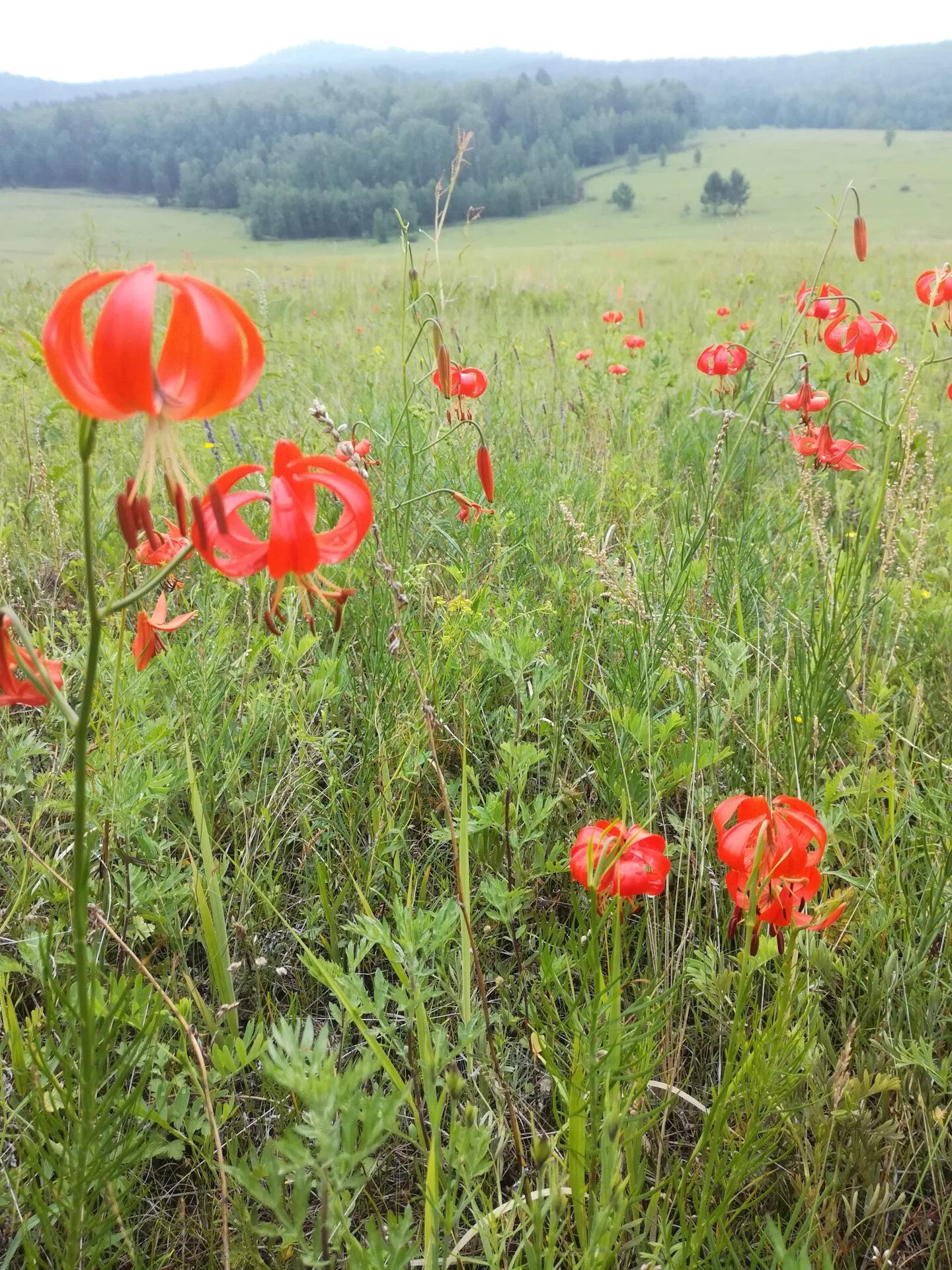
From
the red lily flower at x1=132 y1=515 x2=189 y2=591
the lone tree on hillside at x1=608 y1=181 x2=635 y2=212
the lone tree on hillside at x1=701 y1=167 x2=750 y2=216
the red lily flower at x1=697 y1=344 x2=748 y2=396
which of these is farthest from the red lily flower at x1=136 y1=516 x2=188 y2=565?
the lone tree on hillside at x1=608 y1=181 x2=635 y2=212

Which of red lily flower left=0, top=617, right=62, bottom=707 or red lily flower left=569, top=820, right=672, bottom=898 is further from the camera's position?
red lily flower left=569, top=820, right=672, bottom=898

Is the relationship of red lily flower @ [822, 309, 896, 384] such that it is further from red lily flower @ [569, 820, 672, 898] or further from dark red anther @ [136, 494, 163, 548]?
dark red anther @ [136, 494, 163, 548]

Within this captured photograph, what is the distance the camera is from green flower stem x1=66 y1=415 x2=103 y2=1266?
0.57 m

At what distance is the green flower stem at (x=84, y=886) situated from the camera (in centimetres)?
57

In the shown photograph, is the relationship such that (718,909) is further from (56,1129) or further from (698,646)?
(56,1129)

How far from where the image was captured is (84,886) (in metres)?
0.65

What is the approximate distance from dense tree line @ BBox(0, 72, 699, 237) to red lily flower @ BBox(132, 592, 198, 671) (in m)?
38.0

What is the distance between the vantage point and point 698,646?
141 cm

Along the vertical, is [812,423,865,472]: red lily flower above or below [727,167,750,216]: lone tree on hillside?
below

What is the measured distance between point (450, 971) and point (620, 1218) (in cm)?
47

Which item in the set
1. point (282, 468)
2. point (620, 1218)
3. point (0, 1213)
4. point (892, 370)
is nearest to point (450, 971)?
point (620, 1218)

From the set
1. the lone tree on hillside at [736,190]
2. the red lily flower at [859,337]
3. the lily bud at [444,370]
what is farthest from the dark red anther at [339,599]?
the lone tree on hillside at [736,190]

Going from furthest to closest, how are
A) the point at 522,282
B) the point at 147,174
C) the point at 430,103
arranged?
the point at 430,103 < the point at 147,174 < the point at 522,282

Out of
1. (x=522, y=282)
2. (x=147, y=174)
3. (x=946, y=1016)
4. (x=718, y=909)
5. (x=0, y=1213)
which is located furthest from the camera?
(x=147, y=174)
